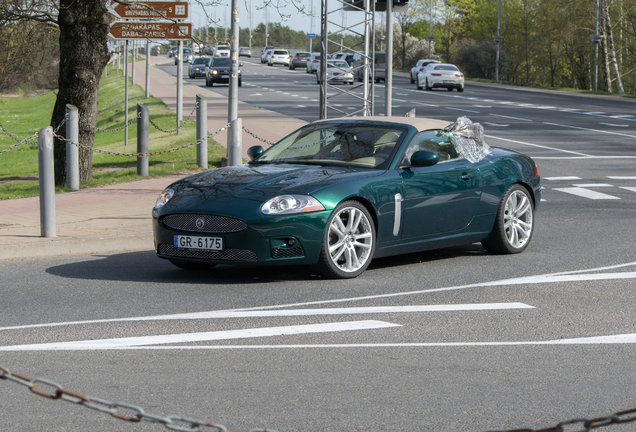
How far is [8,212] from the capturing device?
11609 mm

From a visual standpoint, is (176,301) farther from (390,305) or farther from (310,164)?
(310,164)

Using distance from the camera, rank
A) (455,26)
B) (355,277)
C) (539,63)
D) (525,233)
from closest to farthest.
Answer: (355,277) < (525,233) < (539,63) < (455,26)

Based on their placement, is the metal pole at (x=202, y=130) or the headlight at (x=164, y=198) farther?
the metal pole at (x=202, y=130)

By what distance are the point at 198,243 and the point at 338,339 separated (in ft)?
7.32

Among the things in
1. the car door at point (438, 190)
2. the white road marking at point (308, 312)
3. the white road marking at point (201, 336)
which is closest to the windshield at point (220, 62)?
the car door at point (438, 190)

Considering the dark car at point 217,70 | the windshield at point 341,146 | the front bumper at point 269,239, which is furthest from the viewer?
the dark car at point 217,70

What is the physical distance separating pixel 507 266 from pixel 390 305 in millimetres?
2232

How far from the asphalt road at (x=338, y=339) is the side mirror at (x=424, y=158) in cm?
100

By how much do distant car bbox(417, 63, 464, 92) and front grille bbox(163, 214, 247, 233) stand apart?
48345mm

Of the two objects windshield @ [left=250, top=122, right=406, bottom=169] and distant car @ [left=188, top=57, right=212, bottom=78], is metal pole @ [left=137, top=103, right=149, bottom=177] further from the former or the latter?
distant car @ [left=188, top=57, right=212, bottom=78]

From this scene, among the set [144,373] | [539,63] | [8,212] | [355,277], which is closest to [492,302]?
[355,277]

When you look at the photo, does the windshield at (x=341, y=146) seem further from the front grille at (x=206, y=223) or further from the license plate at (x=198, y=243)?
the license plate at (x=198, y=243)

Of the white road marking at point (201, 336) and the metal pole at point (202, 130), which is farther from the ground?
the metal pole at point (202, 130)

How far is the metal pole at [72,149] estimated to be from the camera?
1346cm
